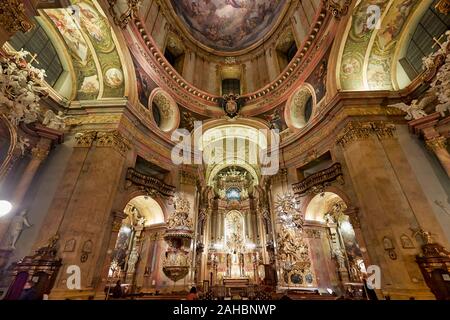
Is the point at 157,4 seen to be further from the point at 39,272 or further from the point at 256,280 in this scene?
the point at 256,280

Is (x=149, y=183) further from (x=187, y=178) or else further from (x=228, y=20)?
(x=228, y=20)

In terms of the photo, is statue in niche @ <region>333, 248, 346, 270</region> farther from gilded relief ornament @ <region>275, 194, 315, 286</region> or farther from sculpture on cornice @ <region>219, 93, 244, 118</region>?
sculpture on cornice @ <region>219, 93, 244, 118</region>

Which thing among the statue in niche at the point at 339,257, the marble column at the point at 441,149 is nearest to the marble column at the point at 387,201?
the marble column at the point at 441,149

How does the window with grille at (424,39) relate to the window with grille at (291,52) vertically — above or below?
below

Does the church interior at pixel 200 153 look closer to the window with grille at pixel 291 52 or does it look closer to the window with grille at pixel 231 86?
the window with grille at pixel 291 52

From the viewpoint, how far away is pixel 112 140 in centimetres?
925

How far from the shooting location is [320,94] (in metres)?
11.5

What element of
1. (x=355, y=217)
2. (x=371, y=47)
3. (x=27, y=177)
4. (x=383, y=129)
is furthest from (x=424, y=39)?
(x=27, y=177)

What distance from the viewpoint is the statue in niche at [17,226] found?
22.4 ft

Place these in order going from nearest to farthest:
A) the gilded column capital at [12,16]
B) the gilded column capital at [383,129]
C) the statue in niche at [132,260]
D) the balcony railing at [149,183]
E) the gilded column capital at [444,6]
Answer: the gilded column capital at [12,16] < the gilded column capital at [444,6] < the gilded column capital at [383,129] < the balcony railing at [149,183] < the statue in niche at [132,260]

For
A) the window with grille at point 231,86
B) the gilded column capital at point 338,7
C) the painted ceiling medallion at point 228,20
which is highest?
the painted ceiling medallion at point 228,20

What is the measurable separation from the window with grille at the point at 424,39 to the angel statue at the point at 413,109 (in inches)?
82.4

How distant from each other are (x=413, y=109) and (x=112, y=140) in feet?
42.3

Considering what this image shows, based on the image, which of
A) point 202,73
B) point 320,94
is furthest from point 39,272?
point 202,73
